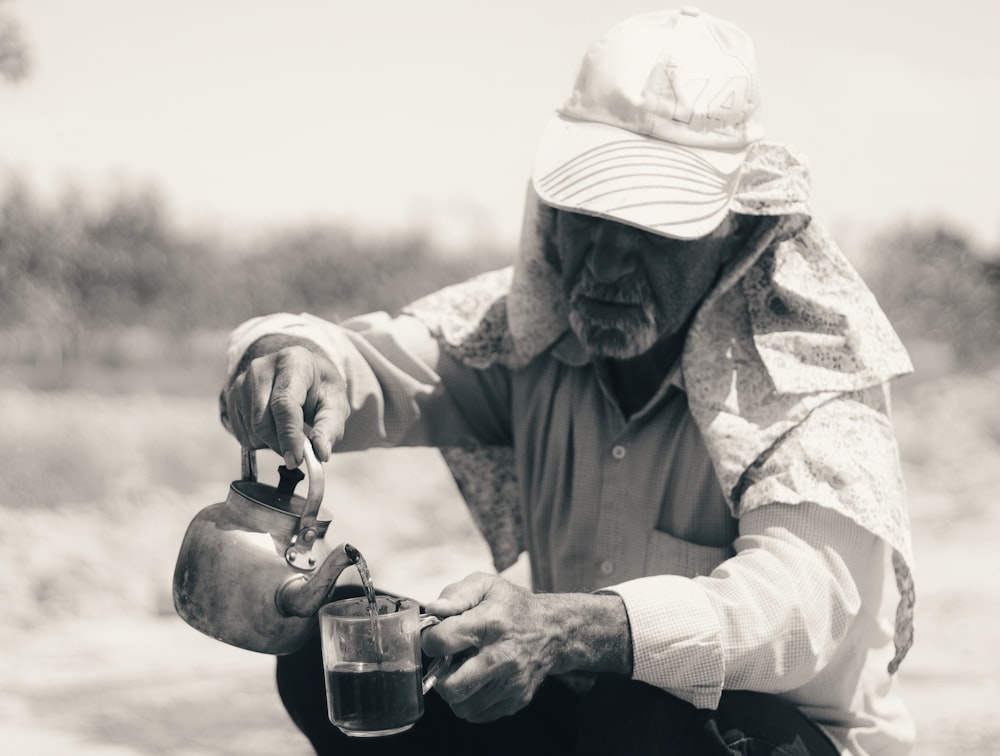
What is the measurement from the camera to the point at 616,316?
8.04 feet

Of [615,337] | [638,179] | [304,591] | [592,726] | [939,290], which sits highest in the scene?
[638,179]

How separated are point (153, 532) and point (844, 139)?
15.3 meters

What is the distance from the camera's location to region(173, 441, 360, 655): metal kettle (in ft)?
6.95

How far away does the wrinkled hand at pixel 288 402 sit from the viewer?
223 centimetres

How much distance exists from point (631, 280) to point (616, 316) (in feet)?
0.24

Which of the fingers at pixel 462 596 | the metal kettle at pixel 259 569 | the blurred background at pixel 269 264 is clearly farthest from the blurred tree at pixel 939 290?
the fingers at pixel 462 596

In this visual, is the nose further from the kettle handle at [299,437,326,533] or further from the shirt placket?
the kettle handle at [299,437,326,533]

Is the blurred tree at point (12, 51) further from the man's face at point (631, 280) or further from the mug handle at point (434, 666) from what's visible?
the mug handle at point (434, 666)

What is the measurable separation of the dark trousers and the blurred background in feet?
4.16

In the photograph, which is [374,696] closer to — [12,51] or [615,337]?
[615,337]

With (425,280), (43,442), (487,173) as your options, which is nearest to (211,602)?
(43,442)

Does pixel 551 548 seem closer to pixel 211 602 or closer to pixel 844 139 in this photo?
pixel 211 602

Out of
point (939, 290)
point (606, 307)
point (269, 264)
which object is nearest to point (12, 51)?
point (606, 307)

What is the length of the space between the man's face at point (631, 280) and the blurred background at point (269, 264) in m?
1.85
